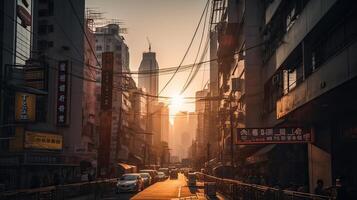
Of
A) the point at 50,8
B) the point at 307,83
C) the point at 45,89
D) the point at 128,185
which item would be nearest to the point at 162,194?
the point at 128,185

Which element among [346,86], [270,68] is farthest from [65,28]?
[346,86]

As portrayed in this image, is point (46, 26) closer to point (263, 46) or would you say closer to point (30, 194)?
point (263, 46)

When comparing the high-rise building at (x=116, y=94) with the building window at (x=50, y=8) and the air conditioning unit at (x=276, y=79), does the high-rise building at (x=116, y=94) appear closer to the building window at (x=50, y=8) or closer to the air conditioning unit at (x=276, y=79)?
the building window at (x=50, y=8)

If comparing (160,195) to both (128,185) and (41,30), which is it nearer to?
(128,185)

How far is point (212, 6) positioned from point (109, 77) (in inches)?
1106

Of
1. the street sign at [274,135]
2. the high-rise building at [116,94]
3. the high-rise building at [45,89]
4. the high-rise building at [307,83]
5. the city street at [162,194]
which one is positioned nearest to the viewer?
the high-rise building at [307,83]

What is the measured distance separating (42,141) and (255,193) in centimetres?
3708

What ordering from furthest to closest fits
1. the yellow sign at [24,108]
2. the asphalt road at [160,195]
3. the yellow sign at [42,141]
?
1. the yellow sign at [24,108]
2. the yellow sign at [42,141]
3. the asphalt road at [160,195]

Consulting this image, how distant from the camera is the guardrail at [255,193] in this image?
14266 millimetres

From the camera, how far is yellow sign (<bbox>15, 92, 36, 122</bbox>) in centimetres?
5388

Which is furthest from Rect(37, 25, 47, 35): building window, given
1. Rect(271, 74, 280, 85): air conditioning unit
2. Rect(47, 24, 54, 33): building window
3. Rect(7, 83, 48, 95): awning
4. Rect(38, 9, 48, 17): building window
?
Rect(271, 74, 280, 85): air conditioning unit

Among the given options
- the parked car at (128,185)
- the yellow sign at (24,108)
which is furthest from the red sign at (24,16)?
the parked car at (128,185)

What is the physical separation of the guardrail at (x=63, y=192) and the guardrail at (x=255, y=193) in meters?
9.17

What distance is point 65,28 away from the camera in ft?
259
